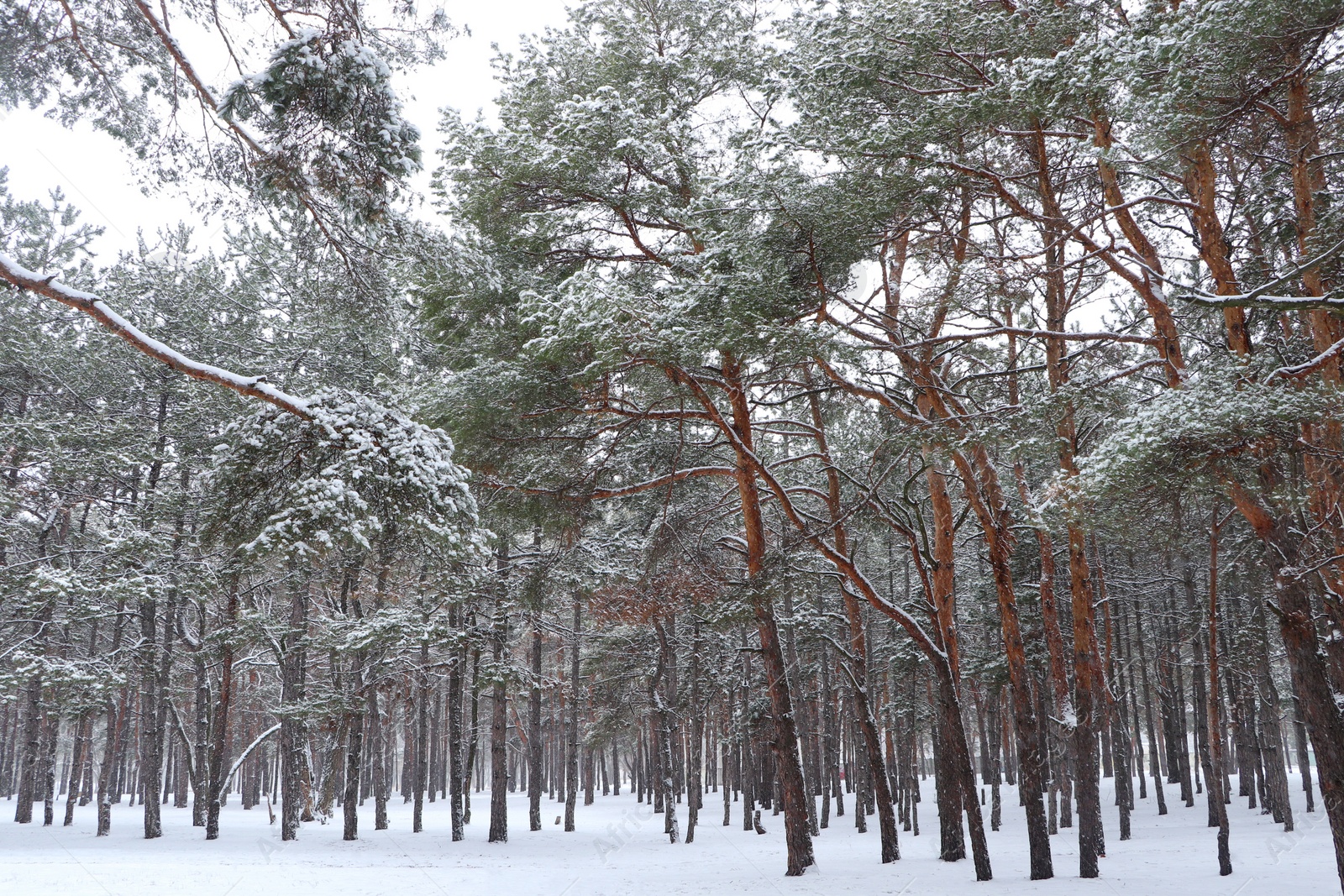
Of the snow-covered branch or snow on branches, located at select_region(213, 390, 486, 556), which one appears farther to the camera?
snow on branches, located at select_region(213, 390, 486, 556)

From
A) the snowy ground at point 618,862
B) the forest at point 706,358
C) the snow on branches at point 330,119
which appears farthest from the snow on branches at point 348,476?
the snowy ground at point 618,862

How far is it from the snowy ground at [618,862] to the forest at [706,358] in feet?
2.51

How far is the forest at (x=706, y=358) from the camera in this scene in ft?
20.8

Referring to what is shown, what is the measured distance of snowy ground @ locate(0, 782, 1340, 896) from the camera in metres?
11.7

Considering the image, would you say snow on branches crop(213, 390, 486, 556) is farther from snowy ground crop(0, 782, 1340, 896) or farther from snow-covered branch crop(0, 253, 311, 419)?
snowy ground crop(0, 782, 1340, 896)

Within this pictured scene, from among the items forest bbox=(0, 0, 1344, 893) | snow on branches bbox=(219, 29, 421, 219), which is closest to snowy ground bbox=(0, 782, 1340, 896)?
forest bbox=(0, 0, 1344, 893)

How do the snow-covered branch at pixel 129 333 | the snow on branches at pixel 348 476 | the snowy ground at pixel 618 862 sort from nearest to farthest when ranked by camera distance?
the snow-covered branch at pixel 129 333
the snow on branches at pixel 348 476
the snowy ground at pixel 618 862

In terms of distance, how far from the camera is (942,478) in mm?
13820

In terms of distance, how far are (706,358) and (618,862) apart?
11.2 m

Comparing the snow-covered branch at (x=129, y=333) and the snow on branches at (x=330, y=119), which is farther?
the snow on branches at (x=330, y=119)

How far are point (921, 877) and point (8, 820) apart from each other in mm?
26937

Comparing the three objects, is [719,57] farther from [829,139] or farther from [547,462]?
[547,462]

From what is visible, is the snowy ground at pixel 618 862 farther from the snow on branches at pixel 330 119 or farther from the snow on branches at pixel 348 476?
the snow on branches at pixel 330 119

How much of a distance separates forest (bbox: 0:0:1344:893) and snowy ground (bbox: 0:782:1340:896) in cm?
77
